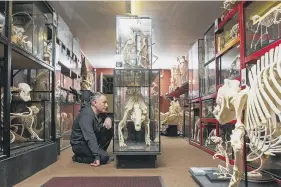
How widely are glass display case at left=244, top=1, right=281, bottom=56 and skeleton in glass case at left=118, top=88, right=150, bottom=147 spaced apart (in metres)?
1.56

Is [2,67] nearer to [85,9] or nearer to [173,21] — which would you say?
[85,9]

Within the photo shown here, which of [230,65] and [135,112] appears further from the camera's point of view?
[230,65]

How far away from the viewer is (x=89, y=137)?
4.04 m

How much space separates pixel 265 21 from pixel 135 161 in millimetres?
2283

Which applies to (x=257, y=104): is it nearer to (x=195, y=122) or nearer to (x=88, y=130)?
(x=88, y=130)

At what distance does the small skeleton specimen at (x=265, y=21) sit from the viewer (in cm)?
282

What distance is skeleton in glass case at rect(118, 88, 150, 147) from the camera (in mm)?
4035

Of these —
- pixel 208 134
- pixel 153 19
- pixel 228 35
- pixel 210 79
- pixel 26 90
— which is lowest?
pixel 208 134

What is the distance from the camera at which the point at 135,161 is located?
389 cm

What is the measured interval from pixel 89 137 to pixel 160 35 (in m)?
4.00

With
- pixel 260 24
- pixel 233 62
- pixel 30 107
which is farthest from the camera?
pixel 233 62

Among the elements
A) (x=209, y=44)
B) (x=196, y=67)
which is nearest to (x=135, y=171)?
(x=209, y=44)

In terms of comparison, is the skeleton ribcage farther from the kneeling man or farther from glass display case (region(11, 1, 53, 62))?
glass display case (region(11, 1, 53, 62))

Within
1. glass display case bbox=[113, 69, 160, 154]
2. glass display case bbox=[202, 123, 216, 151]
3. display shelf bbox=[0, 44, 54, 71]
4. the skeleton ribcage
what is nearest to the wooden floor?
glass display case bbox=[113, 69, 160, 154]
